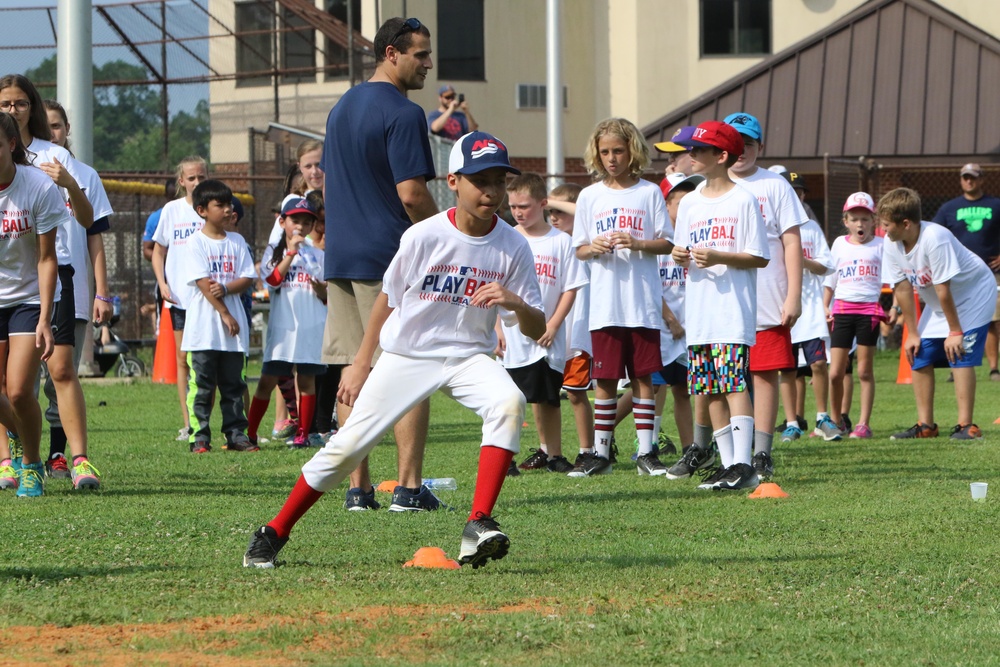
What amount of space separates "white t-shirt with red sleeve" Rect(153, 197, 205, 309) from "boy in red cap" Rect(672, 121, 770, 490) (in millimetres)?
4490

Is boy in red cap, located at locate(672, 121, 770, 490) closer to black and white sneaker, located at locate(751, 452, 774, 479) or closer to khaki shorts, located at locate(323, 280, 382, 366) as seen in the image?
black and white sneaker, located at locate(751, 452, 774, 479)

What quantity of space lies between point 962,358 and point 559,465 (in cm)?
359

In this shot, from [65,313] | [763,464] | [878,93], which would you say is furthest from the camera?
[878,93]

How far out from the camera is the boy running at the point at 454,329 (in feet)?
17.6

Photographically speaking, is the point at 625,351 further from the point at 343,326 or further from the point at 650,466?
the point at 343,326

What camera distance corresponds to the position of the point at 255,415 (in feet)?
36.5

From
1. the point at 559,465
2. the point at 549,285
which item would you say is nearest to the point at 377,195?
the point at 549,285

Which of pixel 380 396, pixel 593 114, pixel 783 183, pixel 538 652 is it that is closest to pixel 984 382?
pixel 783 183

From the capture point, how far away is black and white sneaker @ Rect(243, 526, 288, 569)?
533 centimetres

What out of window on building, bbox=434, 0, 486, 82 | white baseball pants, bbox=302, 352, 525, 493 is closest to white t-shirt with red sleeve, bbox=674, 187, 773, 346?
white baseball pants, bbox=302, 352, 525, 493

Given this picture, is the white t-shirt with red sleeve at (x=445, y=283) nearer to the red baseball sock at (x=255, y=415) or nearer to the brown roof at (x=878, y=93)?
the red baseball sock at (x=255, y=415)

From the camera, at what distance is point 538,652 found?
4.05 metres

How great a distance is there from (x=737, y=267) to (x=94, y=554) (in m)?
3.80

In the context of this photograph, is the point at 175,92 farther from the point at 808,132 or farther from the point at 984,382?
the point at 984,382
